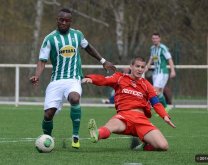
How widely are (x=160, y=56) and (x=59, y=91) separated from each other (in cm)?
1012

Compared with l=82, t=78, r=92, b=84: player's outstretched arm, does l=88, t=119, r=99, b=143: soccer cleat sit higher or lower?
lower

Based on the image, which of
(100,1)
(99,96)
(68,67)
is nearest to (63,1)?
(100,1)

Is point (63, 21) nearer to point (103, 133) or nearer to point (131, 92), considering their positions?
point (131, 92)

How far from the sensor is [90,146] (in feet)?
43.9

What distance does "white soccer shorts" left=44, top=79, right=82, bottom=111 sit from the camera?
12984 mm

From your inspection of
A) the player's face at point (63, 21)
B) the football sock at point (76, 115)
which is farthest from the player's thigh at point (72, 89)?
the player's face at point (63, 21)

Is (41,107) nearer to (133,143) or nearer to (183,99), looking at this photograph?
(183,99)

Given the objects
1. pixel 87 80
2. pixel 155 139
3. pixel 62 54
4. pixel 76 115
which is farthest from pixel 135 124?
pixel 62 54

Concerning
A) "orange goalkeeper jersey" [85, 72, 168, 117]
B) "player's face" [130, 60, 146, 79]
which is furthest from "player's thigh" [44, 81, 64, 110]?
"player's face" [130, 60, 146, 79]

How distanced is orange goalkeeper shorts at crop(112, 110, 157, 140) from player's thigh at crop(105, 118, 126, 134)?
0.18 feet

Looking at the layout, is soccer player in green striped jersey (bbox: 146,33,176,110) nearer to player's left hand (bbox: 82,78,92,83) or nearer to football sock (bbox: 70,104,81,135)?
football sock (bbox: 70,104,81,135)

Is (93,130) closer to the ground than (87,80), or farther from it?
closer to the ground

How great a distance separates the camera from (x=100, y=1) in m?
36.7

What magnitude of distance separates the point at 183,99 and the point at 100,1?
9.46m
